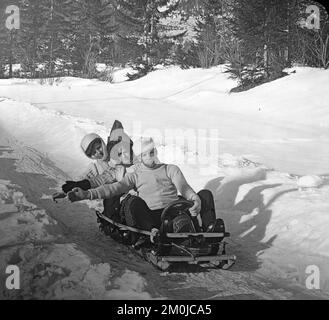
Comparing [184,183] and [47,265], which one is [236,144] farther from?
[47,265]

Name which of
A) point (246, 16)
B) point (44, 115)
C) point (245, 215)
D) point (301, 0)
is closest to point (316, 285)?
point (245, 215)

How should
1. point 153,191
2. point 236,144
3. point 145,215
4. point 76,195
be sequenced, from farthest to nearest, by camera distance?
point 236,144 < point 153,191 < point 145,215 < point 76,195

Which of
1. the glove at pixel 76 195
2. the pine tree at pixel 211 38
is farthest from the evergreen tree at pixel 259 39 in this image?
the glove at pixel 76 195

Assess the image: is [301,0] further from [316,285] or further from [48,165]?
[316,285]

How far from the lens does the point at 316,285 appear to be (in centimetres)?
489

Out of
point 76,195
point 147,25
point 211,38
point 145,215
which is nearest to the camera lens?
point 76,195

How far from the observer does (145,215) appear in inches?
201

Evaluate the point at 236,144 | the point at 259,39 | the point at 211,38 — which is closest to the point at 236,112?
the point at 259,39

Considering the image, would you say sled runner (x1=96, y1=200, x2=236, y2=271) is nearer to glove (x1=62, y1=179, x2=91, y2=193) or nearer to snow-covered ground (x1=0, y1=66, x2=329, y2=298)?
snow-covered ground (x1=0, y1=66, x2=329, y2=298)

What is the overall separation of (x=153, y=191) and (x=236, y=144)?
727 centimetres

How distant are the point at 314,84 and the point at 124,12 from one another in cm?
1884

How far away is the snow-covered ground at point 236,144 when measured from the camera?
231 inches

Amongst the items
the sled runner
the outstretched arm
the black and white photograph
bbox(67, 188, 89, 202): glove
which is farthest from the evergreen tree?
bbox(67, 188, 89, 202): glove

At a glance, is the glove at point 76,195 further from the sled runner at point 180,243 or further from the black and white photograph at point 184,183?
the sled runner at point 180,243
